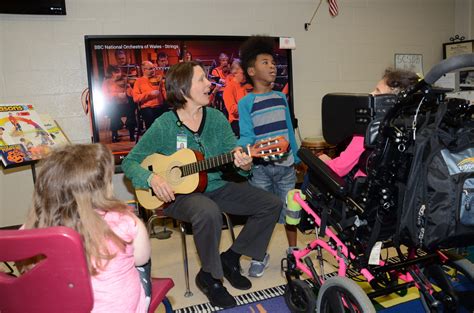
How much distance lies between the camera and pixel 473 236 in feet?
3.91

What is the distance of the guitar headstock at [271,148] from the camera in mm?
1866

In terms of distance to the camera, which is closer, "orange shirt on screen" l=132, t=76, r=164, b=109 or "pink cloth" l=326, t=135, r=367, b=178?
"pink cloth" l=326, t=135, r=367, b=178

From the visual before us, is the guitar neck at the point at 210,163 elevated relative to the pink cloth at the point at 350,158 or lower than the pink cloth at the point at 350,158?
lower

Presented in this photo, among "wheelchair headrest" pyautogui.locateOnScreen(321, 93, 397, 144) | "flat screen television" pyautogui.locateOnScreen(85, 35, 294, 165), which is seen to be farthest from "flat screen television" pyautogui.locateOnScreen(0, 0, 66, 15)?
"wheelchair headrest" pyautogui.locateOnScreen(321, 93, 397, 144)

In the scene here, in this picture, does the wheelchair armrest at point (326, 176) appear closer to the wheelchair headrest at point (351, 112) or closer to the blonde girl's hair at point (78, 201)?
the wheelchair headrest at point (351, 112)

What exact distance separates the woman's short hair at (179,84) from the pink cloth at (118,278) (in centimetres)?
125

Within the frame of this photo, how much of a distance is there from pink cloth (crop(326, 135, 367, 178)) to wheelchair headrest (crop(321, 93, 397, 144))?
0.08 meters

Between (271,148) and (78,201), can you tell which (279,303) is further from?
(78,201)

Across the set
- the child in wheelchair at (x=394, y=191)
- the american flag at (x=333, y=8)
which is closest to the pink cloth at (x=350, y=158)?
the child in wheelchair at (x=394, y=191)

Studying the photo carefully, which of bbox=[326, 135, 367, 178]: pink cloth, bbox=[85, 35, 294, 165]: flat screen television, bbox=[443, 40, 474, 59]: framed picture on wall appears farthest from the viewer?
bbox=[443, 40, 474, 59]: framed picture on wall

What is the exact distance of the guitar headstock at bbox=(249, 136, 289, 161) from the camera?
1.87 metres

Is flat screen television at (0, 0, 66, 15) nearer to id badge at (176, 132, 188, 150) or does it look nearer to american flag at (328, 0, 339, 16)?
id badge at (176, 132, 188, 150)

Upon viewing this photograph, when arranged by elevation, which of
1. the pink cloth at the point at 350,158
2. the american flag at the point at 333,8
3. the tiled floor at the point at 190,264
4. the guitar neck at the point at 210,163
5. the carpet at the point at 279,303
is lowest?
the tiled floor at the point at 190,264

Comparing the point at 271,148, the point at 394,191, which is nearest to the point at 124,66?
the point at 271,148
